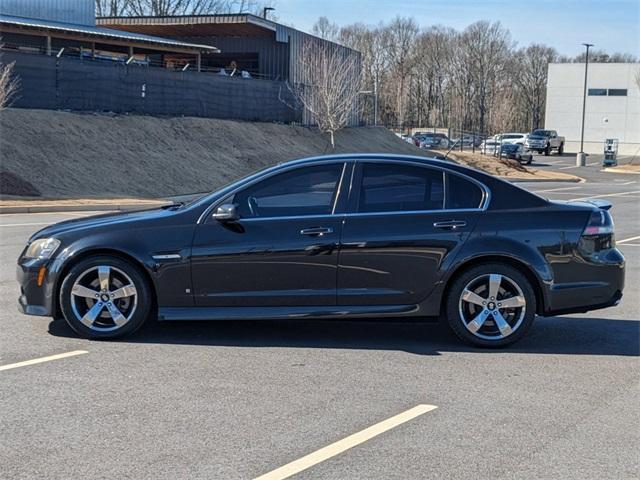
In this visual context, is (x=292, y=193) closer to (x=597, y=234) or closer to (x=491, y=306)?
(x=491, y=306)

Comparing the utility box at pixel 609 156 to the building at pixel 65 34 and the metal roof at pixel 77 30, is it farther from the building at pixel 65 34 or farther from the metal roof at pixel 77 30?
the metal roof at pixel 77 30

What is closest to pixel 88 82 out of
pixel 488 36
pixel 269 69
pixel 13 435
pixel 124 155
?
pixel 124 155

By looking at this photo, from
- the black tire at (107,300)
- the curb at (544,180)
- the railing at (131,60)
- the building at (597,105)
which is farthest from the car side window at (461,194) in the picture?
the building at (597,105)

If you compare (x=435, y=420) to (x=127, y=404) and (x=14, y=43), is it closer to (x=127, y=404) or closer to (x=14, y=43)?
(x=127, y=404)

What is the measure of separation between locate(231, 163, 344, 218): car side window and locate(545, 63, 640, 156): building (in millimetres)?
74621

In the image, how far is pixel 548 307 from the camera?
686 cm

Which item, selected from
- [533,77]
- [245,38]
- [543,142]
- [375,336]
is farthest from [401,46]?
[375,336]

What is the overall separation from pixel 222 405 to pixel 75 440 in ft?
3.25

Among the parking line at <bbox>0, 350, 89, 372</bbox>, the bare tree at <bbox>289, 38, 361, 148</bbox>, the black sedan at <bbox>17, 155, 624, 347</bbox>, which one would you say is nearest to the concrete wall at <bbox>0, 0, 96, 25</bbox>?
the bare tree at <bbox>289, 38, 361, 148</bbox>

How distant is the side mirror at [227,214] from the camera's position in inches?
263

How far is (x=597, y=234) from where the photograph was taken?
694cm

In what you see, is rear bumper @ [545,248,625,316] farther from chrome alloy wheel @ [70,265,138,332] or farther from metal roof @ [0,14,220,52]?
metal roof @ [0,14,220,52]

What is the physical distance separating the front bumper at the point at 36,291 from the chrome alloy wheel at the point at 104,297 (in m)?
0.19

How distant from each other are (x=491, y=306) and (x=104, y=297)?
10.3 feet
